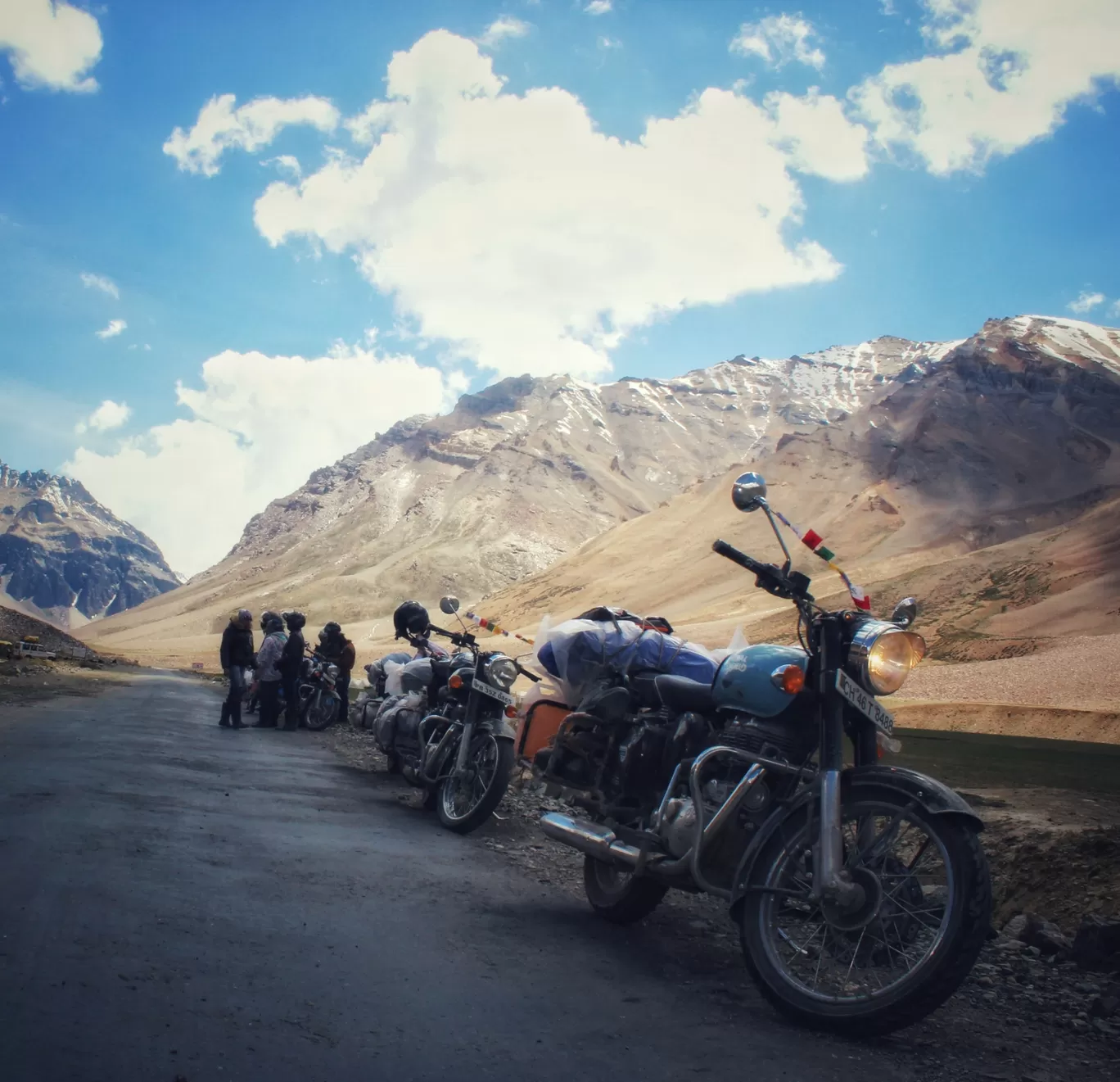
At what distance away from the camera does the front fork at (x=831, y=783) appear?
381 centimetres

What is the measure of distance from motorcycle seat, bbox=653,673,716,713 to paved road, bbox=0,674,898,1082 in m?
1.20

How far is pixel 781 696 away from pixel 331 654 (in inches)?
544

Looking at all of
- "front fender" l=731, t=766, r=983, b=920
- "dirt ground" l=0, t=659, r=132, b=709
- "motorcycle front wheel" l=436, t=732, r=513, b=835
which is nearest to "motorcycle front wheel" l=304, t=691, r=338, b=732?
"dirt ground" l=0, t=659, r=132, b=709

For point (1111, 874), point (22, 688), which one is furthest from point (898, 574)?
point (1111, 874)

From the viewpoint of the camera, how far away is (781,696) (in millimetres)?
4418

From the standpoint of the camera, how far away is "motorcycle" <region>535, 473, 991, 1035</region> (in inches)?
144

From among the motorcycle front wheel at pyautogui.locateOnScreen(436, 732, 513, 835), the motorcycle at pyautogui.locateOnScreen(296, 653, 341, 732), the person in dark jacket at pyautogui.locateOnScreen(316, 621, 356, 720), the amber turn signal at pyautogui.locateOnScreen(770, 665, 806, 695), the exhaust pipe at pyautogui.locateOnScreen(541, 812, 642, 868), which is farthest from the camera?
the person in dark jacket at pyautogui.locateOnScreen(316, 621, 356, 720)

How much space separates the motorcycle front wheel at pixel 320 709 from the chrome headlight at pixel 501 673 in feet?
30.7

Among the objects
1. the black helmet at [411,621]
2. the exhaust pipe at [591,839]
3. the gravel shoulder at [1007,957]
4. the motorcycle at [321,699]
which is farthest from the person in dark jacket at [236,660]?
the exhaust pipe at [591,839]

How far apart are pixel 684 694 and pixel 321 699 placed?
12.9 metres

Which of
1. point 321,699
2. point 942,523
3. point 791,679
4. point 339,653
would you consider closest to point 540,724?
point 791,679

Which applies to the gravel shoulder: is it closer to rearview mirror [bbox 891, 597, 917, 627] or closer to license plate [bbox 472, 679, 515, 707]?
license plate [bbox 472, 679, 515, 707]

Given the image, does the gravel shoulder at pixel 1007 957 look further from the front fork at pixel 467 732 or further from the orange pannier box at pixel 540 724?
the orange pannier box at pixel 540 724

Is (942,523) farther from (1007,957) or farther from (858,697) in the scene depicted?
(858,697)
